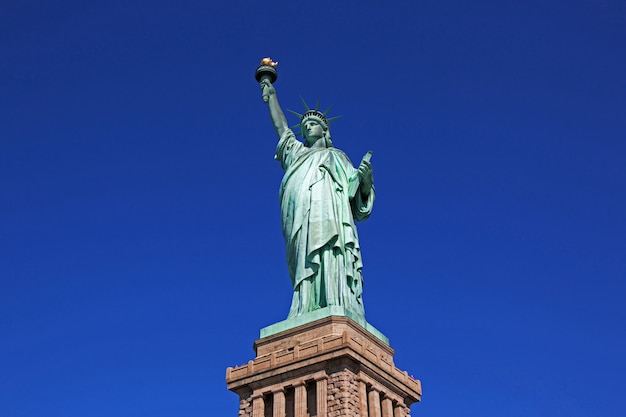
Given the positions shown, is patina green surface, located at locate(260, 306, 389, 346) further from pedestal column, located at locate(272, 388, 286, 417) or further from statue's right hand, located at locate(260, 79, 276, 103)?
statue's right hand, located at locate(260, 79, 276, 103)

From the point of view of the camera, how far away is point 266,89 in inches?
1374

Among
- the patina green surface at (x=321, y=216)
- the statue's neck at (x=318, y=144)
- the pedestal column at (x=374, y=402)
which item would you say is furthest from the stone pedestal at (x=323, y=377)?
the statue's neck at (x=318, y=144)

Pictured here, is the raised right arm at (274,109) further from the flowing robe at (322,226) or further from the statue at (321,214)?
the flowing robe at (322,226)

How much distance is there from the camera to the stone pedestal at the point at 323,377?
24.7 m

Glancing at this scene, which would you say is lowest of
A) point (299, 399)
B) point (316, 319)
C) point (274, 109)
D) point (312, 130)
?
point (299, 399)

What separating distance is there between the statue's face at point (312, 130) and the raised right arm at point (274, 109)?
2.99 feet

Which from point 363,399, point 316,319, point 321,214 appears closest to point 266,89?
point 321,214

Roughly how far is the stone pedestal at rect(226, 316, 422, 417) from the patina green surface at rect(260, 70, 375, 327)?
105 centimetres

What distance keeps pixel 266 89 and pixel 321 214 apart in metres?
7.89

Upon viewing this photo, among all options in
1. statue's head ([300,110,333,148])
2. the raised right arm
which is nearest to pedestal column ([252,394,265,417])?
statue's head ([300,110,333,148])

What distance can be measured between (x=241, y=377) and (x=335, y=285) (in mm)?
4224

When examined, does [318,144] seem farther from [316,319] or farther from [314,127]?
[316,319]

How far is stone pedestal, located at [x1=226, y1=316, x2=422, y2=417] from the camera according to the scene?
2473cm

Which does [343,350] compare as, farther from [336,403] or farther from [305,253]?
[305,253]
